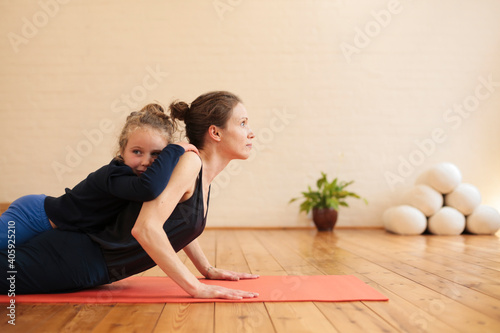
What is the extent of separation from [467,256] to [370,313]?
185 cm

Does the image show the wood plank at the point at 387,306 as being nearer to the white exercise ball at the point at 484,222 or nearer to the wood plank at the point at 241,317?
the wood plank at the point at 241,317

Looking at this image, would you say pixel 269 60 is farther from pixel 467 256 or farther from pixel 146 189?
pixel 146 189

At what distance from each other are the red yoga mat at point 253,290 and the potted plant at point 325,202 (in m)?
2.83

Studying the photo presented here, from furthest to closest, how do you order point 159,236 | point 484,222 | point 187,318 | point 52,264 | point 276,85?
point 276,85 < point 484,222 < point 52,264 < point 159,236 < point 187,318

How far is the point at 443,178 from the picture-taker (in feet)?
16.0

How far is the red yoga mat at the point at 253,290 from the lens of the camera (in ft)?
5.70

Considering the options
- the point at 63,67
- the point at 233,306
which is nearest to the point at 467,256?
the point at 233,306

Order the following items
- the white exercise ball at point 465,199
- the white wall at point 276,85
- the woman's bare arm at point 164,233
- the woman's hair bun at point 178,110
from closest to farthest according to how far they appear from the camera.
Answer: the woman's bare arm at point 164,233 → the woman's hair bun at point 178,110 → the white exercise ball at point 465,199 → the white wall at point 276,85

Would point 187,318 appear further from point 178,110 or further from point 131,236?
point 178,110

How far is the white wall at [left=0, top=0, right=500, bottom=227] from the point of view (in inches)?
209

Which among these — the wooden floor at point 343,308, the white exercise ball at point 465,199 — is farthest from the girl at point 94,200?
the white exercise ball at point 465,199

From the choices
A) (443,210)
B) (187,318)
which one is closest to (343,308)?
(187,318)

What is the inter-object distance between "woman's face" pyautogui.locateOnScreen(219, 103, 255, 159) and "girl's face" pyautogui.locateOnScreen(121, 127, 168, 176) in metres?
0.27

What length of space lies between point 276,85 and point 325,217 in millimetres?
1595
